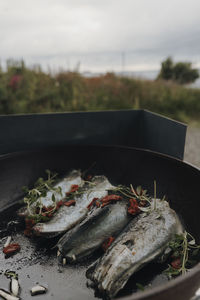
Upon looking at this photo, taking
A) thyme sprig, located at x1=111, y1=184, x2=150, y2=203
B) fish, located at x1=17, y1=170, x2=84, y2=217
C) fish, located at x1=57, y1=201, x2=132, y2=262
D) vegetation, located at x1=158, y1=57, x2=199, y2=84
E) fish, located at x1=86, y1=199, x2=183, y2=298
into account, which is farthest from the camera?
vegetation, located at x1=158, y1=57, x2=199, y2=84

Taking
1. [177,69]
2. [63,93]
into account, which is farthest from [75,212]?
[177,69]

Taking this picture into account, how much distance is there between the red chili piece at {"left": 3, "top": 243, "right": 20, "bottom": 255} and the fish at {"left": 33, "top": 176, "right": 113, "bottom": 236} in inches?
6.1

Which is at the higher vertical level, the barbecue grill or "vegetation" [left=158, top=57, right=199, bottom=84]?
"vegetation" [left=158, top=57, right=199, bottom=84]

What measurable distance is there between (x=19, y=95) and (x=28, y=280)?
210 inches

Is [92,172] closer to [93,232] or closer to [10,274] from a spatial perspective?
[93,232]

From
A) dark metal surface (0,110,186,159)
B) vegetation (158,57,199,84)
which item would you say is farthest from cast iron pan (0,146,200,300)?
vegetation (158,57,199,84)

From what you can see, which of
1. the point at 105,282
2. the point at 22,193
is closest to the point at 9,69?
the point at 22,193

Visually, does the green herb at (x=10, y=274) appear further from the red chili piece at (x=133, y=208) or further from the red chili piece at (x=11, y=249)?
the red chili piece at (x=133, y=208)

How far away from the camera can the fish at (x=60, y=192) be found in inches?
80.3

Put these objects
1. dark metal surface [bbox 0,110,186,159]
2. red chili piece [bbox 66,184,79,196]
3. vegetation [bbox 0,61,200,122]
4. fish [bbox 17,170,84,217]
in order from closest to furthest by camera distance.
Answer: fish [bbox 17,170,84,217]
red chili piece [bbox 66,184,79,196]
dark metal surface [bbox 0,110,186,159]
vegetation [bbox 0,61,200,122]

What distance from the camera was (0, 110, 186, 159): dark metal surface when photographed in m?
2.64

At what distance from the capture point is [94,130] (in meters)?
2.99

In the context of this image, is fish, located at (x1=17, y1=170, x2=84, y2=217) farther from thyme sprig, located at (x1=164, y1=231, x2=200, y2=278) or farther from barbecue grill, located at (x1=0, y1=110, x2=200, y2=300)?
thyme sprig, located at (x1=164, y1=231, x2=200, y2=278)

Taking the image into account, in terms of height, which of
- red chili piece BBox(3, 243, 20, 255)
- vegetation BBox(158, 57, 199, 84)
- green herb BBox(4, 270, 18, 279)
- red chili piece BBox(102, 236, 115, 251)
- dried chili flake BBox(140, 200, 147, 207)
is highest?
vegetation BBox(158, 57, 199, 84)
